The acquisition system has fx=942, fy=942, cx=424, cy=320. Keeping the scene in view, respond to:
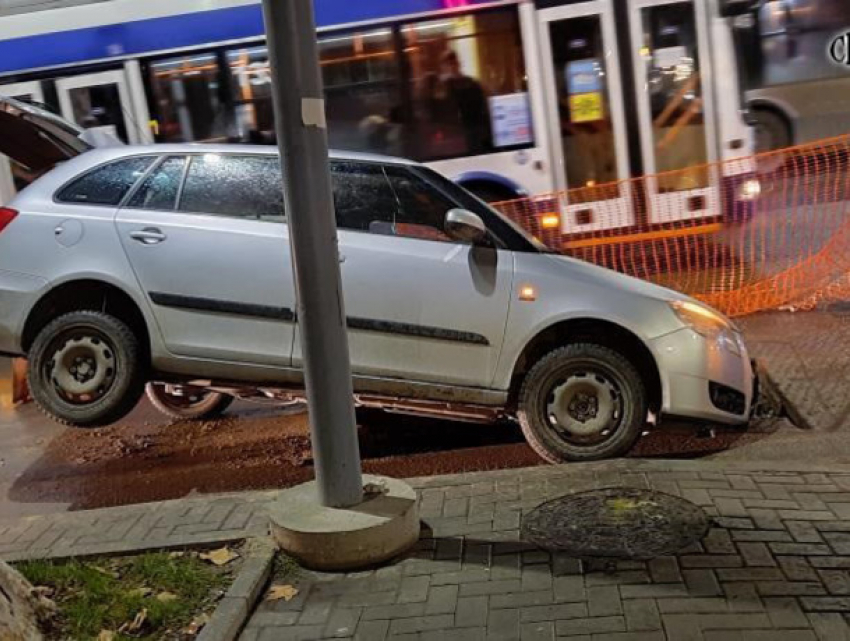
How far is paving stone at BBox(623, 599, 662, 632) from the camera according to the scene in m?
3.61

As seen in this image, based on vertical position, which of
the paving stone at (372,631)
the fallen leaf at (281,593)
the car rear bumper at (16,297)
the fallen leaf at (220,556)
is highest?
the car rear bumper at (16,297)

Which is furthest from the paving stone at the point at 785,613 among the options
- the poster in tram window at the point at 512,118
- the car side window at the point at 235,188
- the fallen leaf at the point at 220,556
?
the poster in tram window at the point at 512,118

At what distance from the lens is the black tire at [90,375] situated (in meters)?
5.99

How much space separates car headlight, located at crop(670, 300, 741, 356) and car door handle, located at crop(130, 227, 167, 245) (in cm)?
317

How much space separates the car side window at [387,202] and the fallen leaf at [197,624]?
263 centimetres

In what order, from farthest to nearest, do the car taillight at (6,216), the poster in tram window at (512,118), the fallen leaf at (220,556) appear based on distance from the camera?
the poster in tram window at (512,118) → the car taillight at (6,216) → the fallen leaf at (220,556)

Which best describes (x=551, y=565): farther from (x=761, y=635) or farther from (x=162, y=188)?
(x=162, y=188)

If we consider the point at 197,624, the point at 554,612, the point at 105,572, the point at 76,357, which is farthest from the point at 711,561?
the point at 76,357

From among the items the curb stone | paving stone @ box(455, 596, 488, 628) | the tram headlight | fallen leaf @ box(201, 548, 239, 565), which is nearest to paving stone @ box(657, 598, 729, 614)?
paving stone @ box(455, 596, 488, 628)

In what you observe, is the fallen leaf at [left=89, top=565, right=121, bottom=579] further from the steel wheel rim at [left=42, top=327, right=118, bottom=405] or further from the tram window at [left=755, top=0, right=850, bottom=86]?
the tram window at [left=755, top=0, right=850, bottom=86]

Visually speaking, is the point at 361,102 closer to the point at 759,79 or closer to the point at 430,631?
the point at 759,79

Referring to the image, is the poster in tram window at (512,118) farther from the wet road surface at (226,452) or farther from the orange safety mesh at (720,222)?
the wet road surface at (226,452)

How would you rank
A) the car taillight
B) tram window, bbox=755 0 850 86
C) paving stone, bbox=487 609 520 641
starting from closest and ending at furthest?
paving stone, bbox=487 609 520 641 < the car taillight < tram window, bbox=755 0 850 86

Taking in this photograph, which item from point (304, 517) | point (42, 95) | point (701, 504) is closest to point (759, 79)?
point (42, 95)
